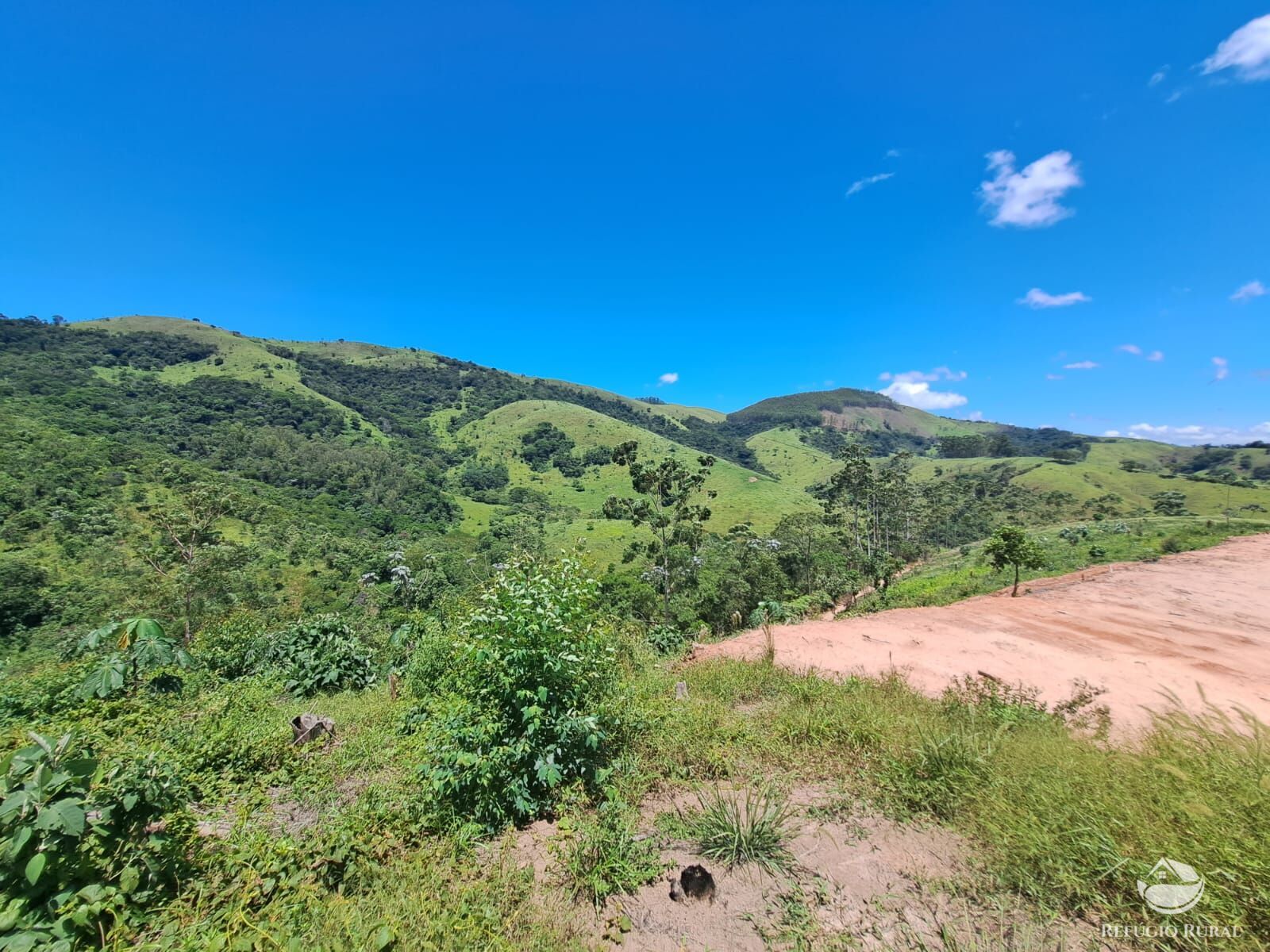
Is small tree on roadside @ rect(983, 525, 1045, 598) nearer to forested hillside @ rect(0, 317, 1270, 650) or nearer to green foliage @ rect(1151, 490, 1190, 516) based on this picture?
forested hillside @ rect(0, 317, 1270, 650)

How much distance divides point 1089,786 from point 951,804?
1.13 metres

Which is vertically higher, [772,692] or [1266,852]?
[1266,852]

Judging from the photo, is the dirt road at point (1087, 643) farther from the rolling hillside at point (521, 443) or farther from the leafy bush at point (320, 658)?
the rolling hillside at point (521, 443)

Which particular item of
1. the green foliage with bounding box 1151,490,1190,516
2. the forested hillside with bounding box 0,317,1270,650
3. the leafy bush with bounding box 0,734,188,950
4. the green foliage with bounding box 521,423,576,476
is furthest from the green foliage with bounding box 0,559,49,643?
the green foliage with bounding box 1151,490,1190,516

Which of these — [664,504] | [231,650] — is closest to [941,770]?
[231,650]

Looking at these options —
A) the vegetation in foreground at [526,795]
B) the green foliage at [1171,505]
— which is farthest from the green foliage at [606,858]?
the green foliage at [1171,505]

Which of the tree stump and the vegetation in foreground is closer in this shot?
the vegetation in foreground

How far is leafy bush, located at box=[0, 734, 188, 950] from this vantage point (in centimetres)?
238

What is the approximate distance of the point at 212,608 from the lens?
63.2 ft

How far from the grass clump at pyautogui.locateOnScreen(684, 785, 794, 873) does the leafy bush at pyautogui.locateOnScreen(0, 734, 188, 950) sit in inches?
153

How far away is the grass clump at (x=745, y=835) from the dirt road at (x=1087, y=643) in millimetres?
4947

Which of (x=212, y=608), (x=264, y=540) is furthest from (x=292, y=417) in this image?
(x=212, y=608)

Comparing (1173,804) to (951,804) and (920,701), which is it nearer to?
(951,804)

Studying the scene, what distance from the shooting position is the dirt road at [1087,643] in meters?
8.79
